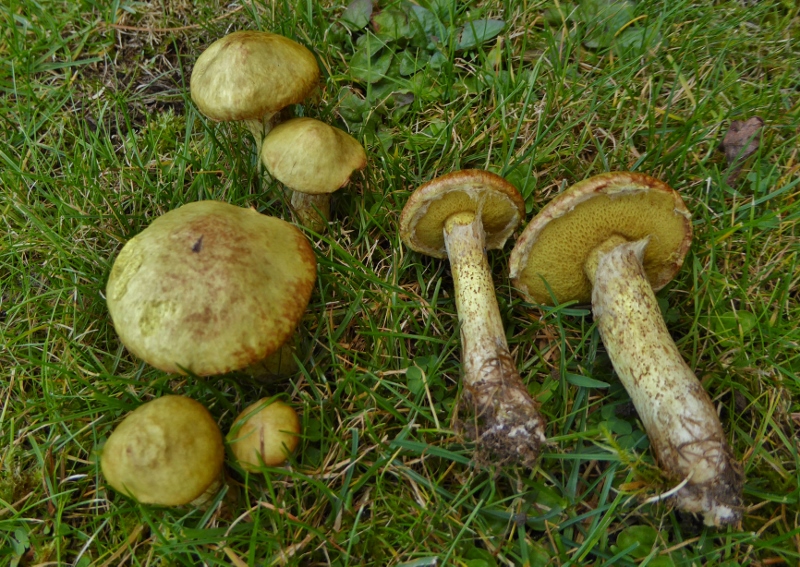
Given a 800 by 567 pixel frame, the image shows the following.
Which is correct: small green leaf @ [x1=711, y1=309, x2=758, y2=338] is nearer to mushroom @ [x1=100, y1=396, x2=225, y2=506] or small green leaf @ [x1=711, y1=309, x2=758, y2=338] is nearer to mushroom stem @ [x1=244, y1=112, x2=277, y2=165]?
mushroom @ [x1=100, y1=396, x2=225, y2=506]

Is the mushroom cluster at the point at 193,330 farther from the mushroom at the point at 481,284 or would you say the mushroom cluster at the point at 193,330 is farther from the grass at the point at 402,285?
the mushroom at the point at 481,284

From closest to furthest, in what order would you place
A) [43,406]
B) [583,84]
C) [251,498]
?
[251,498] < [43,406] < [583,84]

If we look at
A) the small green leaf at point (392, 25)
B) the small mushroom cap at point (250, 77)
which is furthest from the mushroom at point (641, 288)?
the small green leaf at point (392, 25)

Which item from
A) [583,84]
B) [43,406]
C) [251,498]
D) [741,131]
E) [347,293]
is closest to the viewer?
[251,498]

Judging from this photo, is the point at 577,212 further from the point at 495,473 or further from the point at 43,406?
the point at 43,406

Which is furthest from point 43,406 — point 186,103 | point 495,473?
point 495,473

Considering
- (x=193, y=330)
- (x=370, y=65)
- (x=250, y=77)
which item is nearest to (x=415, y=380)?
(x=193, y=330)
